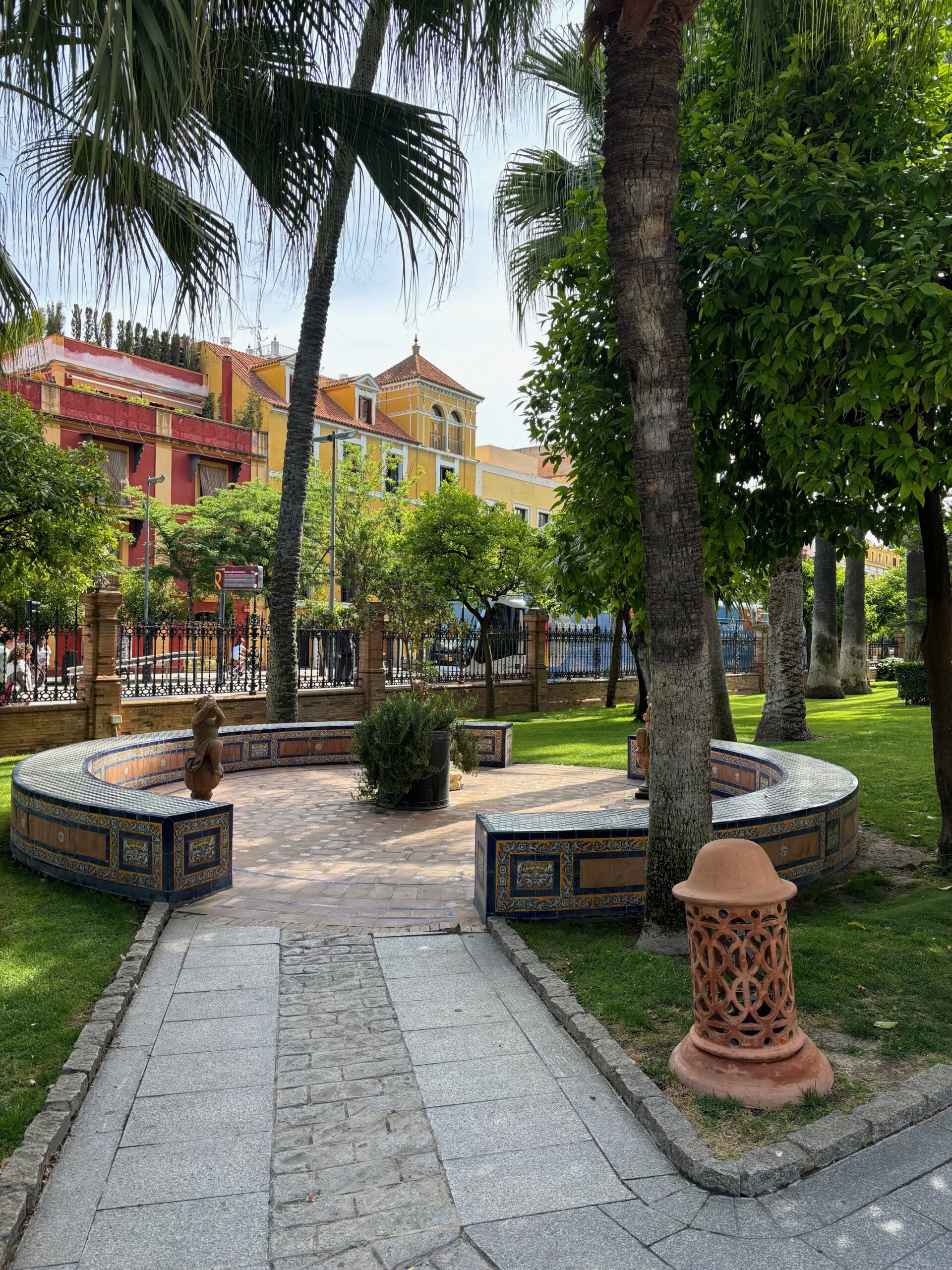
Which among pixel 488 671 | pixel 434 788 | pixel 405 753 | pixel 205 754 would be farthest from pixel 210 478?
pixel 205 754

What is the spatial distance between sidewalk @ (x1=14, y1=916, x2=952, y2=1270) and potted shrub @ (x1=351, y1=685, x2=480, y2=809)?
17.5 feet

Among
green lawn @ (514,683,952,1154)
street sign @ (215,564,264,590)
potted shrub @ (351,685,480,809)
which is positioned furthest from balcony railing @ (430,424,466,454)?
green lawn @ (514,683,952,1154)

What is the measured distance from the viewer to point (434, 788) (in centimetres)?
1026

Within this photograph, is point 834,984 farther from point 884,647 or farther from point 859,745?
point 884,647

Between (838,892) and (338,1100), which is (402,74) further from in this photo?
(838,892)

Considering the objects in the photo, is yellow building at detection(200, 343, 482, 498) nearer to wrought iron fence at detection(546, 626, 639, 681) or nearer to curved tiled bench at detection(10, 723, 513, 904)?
wrought iron fence at detection(546, 626, 639, 681)

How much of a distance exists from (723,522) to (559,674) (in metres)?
17.6

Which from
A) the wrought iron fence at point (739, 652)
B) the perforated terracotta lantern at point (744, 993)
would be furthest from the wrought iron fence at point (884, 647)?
the perforated terracotta lantern at point (744, 993)

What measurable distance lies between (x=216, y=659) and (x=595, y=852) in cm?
1284

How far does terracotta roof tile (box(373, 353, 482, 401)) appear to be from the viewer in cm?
4638

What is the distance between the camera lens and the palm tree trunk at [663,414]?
4762 millimetres

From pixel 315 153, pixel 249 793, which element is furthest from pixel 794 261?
pixel 249 793

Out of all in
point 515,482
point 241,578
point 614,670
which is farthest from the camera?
point 515,482

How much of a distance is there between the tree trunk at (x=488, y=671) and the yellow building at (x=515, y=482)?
26933 mm
